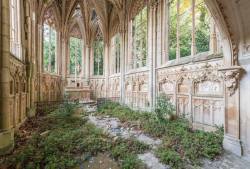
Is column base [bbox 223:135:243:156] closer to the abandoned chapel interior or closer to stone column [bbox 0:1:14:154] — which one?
the abandoned chapel interior

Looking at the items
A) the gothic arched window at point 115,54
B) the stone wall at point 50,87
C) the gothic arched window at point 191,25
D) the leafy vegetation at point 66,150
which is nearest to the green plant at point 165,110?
the gothic arched window at point 191,25

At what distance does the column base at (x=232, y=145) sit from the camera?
3637mm

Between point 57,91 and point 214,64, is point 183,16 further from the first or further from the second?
point 57,91

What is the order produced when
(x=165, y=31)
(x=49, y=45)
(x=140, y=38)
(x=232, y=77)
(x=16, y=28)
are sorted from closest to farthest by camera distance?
(x=232, y=77) < (x=16, y=28) < (x=165, y=31) < (x=140, y=38) < (x=49, y=45)

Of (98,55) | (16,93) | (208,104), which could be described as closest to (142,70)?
(208,104)

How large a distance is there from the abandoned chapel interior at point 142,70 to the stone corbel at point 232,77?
2 centimetres

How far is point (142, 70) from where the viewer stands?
340 inches

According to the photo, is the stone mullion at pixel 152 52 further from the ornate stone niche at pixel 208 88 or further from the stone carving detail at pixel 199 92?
the ornate stone niche at pixel 208 88

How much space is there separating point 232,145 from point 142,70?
555 centimetres

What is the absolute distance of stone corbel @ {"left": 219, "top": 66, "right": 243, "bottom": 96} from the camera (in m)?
3.64

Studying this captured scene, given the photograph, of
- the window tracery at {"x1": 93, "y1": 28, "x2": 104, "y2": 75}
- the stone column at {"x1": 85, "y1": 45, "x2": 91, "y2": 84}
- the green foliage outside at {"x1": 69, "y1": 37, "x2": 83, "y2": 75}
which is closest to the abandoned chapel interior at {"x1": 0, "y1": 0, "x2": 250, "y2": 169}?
the stone column at {"x1": 85, "y1": 45, "x2": 91, "y2": 84}

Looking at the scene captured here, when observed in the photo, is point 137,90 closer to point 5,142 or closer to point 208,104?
point 208,104

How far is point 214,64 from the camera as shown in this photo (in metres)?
4.64

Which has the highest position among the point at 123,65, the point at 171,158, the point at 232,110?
the point at 123,65
